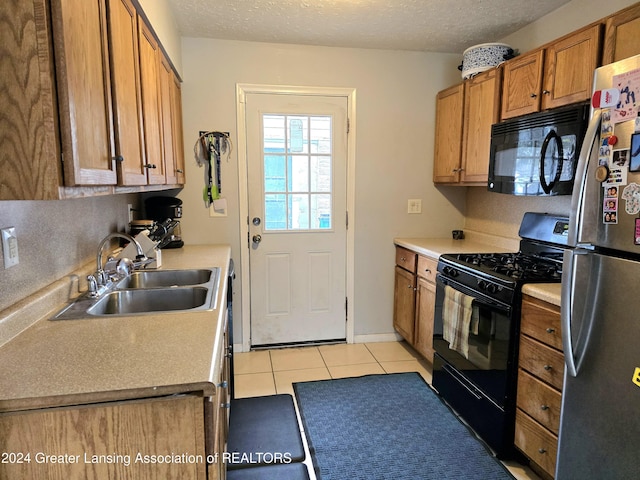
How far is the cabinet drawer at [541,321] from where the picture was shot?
1668 millimetres

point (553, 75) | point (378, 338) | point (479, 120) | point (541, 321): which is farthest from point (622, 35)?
point (378, 338)

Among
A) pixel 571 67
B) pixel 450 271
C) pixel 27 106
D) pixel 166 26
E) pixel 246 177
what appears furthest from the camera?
pixel 246 177

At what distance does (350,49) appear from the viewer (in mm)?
3113

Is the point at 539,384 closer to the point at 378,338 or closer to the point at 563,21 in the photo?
the point at 378,338

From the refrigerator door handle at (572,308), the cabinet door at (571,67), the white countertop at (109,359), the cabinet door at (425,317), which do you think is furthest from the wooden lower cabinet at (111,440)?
the cabinet door at (571,67)

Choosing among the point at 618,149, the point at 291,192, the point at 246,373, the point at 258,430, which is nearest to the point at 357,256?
the point at 291,192

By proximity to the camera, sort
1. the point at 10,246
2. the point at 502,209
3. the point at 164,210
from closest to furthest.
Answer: the point at 10,246 → the point at 164,210 → the point at 502,209

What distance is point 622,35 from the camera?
1694mm

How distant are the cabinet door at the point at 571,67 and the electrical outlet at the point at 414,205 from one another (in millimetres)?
1332

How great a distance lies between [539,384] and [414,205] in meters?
1.88

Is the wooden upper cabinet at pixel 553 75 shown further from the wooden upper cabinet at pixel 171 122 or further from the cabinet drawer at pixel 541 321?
the wooden upper cabinet at pixel 171 122

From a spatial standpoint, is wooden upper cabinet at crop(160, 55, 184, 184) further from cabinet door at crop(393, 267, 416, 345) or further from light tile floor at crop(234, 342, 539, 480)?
cabinet door at crop(393, 267, 416, 345)

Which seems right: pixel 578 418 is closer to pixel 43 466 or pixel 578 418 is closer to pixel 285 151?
pixel 43 466

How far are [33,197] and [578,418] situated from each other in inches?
75.0
